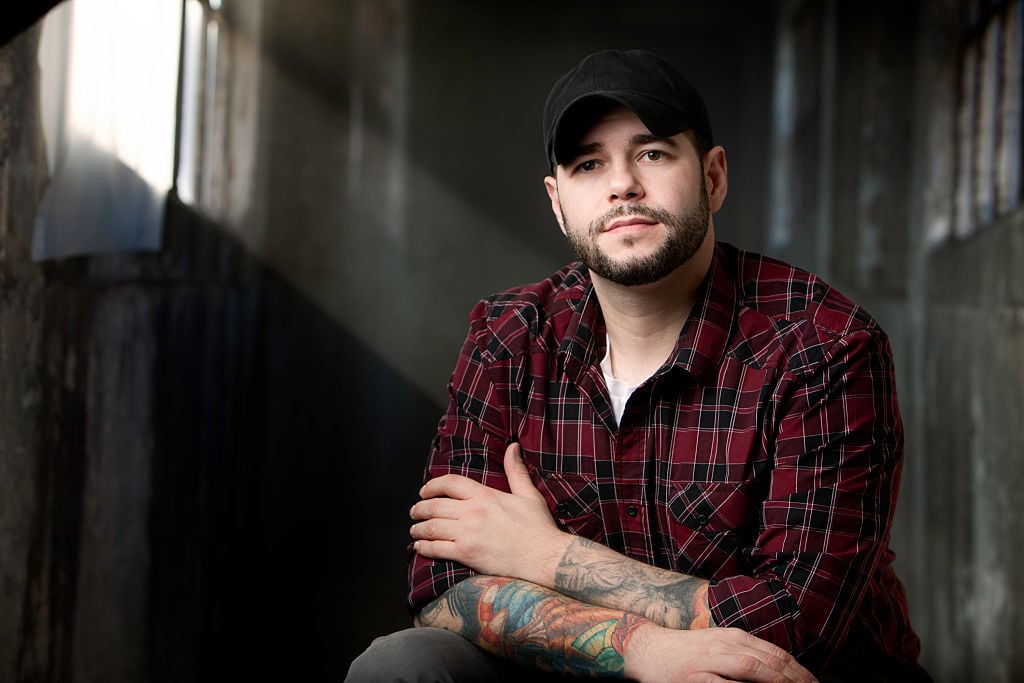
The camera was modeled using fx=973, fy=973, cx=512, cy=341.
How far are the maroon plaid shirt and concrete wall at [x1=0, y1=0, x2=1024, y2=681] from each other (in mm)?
1078

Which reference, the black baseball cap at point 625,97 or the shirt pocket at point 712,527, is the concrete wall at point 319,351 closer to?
the black baseball cap at point 625,97

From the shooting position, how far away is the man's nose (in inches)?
66.8

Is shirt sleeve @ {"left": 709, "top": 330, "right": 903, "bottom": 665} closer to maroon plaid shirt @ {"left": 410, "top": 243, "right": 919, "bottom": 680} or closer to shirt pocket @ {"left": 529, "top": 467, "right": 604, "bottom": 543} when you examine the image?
maroon plaid shirt @ {"left": 410, "top": 243, "right": 919, "bottom": 680}

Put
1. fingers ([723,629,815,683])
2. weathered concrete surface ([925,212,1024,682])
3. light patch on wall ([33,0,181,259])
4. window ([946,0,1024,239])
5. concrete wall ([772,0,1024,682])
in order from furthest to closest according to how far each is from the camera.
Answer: window ([946,0,1024,239]) < concrete wall ([772,0,1024,682]) < weathered concrete surface ([925,212,1024,682]) < light patch on wall ([33,0,181,259]) < fingers ([723,629,815,683])

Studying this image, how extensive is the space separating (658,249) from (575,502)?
1.56ft

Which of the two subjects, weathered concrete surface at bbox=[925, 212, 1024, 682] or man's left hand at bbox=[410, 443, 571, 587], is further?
weathered concrete surface at bbox=[925, 212, 1024, 682]

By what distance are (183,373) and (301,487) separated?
1959mm

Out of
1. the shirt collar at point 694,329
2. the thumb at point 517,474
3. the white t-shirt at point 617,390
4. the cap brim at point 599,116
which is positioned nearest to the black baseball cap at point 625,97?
the cap brim at point 599,116

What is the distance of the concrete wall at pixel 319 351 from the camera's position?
2348 mm

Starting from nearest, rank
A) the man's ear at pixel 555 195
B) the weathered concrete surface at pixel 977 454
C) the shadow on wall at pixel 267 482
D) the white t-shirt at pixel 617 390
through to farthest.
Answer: the white t-shirt at pixel 617 390 < the man's ear at pixel 555 195 < the weathered concrete surface at pixel 977 454 < the shadow on wall at pixel 267 482

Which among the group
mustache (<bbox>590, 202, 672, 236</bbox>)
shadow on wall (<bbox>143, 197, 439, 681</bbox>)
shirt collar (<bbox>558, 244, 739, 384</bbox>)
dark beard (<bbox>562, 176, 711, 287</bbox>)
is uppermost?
mustache (<bbox>590, 202, 672, 236</bbox>)

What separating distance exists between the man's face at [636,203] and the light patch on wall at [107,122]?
126 centimetres

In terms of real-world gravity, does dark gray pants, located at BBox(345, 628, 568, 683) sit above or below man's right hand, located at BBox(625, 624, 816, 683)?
below

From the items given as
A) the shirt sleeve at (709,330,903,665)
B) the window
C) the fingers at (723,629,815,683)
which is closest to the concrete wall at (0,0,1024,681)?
the window
